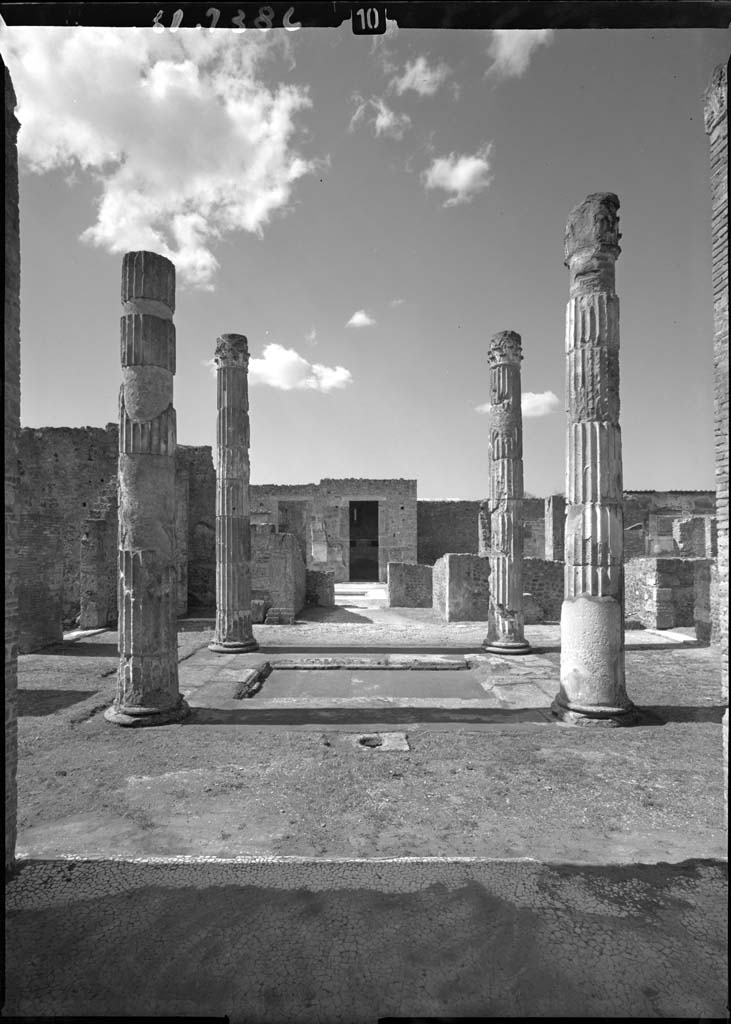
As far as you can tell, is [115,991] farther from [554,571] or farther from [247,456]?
[554,571]

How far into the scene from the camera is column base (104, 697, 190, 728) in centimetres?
620

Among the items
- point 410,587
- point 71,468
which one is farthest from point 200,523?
point 410,587

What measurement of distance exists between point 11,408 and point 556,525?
21.4 m

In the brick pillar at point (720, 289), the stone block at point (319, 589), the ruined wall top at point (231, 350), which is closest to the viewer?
the brick pillar at point (720, 289)

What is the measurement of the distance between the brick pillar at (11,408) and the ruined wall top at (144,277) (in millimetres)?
3692

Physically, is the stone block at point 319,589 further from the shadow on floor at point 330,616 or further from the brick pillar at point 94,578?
the brick pillar at point 94,578

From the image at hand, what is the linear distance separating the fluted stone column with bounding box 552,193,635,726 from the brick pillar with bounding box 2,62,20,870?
5.53 meters

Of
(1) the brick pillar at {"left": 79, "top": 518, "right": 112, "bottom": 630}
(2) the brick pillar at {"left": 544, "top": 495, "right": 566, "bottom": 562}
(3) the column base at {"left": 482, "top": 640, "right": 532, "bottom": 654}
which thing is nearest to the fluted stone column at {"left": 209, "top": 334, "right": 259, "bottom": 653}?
(1) the brick pillar at {"left": 79, "top": 518, "right": 112, "bottom": 630}

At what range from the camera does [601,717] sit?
6.17 m

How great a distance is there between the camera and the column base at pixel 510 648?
1012 centimetres

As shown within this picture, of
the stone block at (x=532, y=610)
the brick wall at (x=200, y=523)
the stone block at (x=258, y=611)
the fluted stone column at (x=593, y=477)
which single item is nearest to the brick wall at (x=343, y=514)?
the brick wall at (x=200, y=523)

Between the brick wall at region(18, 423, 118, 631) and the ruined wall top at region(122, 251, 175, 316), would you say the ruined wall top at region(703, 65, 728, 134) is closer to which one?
the ruined wall top at region(122, 251, 175, 316)

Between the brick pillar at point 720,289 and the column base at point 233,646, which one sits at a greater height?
the brick pillar at point 720,289

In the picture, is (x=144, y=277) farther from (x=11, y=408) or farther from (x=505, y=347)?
(x=505, y=347)
